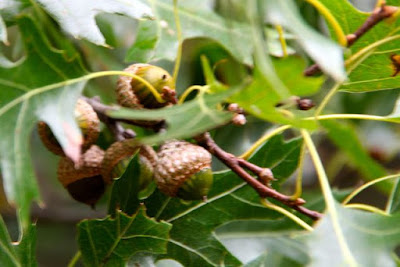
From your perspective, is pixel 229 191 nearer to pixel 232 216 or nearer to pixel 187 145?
pixel 232 216

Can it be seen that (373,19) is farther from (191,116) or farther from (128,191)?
(128,191)

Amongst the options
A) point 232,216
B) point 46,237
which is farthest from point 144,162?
point 46,237

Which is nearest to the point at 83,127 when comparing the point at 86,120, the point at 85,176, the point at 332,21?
the point at 86,120

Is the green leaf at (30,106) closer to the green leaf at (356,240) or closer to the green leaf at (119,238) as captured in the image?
the green leaf at (119,238)

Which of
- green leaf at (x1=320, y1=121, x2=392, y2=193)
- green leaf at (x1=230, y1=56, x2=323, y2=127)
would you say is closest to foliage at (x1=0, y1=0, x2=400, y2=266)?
green leaf at (x1=230, y1=56, x2=323, y2=127)

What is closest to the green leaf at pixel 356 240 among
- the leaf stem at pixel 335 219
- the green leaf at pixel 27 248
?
the leaf stem at pixel 335 219

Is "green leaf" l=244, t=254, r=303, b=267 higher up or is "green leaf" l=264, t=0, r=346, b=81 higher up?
"green leaf" l=264, t=0, r=346, b=81

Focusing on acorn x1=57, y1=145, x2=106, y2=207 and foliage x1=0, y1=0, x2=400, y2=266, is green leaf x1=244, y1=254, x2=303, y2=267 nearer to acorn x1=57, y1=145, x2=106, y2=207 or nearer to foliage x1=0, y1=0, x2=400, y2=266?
foliage x1=0, y1=0, x2=400, y2=266
